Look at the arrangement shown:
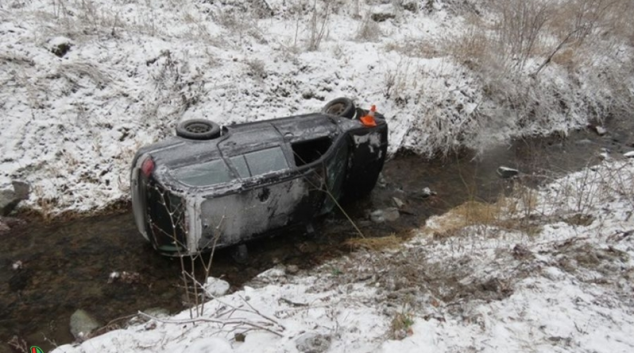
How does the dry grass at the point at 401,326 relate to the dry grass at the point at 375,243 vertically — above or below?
above

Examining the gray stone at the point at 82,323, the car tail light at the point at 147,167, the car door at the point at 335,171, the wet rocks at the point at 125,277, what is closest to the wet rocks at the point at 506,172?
the car door at the point at 335,171

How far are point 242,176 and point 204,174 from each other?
423mm

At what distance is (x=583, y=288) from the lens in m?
3.68

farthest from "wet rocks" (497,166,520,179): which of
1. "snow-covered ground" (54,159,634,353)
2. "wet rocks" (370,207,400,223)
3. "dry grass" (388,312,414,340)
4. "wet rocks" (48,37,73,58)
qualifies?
"wet rocks" (48,37,73,58)

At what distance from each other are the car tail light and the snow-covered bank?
2.07m

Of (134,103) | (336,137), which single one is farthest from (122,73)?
(336,137)

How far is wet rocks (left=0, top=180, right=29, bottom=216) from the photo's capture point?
6.20m

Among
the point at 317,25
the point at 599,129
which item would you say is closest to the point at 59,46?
the point at 317,25

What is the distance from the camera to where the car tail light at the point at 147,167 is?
16.0 feet

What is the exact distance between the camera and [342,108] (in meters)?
6.98

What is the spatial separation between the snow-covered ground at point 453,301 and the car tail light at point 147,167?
1.55 meters

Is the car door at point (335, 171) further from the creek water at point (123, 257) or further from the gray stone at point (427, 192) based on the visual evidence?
the gray stone at point (427, 192)

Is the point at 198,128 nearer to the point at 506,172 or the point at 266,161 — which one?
the point at 266,161

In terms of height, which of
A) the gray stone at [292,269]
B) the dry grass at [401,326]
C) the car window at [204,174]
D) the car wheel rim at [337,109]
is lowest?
the gray stone at [292,269]
